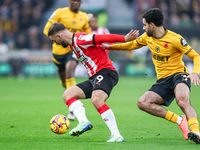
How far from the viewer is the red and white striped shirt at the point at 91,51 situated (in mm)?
5117

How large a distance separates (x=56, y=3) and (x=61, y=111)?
66.8 feet

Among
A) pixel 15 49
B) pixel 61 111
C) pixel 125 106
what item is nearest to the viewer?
pixel 61 111

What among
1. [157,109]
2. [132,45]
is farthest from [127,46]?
[157,109]

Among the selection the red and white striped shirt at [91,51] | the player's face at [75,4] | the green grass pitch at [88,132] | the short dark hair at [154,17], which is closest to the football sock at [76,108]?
the green grass pitch at [88,132]

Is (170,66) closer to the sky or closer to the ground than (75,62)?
closer to the sky

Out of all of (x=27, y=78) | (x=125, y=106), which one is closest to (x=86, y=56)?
(x=125, y=106)

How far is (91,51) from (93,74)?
391 mm

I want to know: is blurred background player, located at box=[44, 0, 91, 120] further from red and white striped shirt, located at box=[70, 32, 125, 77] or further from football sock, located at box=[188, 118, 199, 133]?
football sock, located at box=[188, 118, 199, 133]

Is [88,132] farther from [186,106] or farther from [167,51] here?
[167,51]

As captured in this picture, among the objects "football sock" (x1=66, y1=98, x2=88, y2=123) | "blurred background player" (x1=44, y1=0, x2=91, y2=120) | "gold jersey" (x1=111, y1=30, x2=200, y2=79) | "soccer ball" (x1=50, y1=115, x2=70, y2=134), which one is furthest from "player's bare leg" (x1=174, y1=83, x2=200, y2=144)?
"blurred background player" (x1=44, y1=0, x2=91, y2=120)

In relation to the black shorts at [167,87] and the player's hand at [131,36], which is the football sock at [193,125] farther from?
the player's hand at [131,36]

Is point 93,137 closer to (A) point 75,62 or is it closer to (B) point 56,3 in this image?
(A) point 75,62

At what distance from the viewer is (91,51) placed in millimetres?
5383

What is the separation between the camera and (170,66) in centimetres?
545
